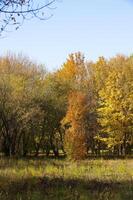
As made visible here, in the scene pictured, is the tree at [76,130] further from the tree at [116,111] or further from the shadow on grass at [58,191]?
the shadow on grass at [58,191]

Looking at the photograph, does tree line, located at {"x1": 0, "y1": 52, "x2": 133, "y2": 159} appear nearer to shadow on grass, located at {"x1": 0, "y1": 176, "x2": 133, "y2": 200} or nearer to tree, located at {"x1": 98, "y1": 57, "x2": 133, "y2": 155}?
tree, located at {"x1": 98, "y1": 57, "x2": 133, "y2": 155}

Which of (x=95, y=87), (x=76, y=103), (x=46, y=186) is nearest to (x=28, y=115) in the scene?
(x=76, y=103)

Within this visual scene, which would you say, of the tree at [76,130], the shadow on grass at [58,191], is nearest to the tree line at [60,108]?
the tree at [76,130]

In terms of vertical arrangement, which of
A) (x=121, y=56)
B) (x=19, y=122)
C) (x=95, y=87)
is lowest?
(x=19, y=122)

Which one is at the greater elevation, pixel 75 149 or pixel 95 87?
pixel 95 87

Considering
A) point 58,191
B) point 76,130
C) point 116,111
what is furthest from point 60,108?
point 58,191

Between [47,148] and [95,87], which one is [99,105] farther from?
[47,148]

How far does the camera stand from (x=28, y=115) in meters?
54.5

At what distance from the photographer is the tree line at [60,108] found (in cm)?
5519

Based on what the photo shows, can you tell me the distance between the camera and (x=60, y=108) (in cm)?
6059

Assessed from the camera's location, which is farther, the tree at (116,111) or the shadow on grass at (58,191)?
the tree at (116,111)

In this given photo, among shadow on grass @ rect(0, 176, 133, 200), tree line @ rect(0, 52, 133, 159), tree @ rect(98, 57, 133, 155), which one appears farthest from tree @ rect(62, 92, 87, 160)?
shadow on grass @ rect(0, 176, 133, 200)

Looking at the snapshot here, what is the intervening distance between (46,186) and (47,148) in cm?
5126

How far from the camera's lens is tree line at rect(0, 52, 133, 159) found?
55.2m
